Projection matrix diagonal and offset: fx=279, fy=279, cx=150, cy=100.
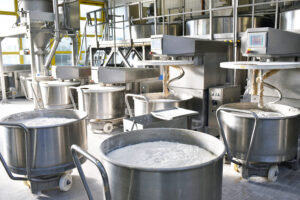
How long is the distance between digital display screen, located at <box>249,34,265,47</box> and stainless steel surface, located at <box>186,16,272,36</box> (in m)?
3.27

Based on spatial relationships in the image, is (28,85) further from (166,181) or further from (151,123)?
(166,181)

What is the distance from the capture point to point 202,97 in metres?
3.11

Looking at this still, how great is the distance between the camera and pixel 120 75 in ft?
12.1

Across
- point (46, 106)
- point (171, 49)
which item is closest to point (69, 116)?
point (171, 49)

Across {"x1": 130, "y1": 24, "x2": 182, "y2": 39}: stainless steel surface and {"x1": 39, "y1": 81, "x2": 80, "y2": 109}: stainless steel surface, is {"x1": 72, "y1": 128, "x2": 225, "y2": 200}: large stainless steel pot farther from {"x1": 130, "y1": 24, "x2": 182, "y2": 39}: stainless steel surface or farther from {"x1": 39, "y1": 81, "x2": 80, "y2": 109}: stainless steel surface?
{"x1": 130, "y1": 24, "x2": 182, "y2": 39}: stainless steel surface

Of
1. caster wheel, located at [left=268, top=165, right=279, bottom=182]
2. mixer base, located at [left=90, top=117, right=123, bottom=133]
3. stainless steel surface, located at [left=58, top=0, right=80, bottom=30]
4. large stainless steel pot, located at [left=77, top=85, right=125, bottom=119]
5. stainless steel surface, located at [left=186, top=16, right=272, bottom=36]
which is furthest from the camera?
stainless steel surface, located at [left=58, top=0, right=80, bottom=30]

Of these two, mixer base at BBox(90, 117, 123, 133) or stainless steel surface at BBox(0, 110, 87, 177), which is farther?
mixer base at BBox(90, 117, 123, 133)

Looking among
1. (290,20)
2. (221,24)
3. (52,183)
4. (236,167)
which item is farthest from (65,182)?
(221,24)

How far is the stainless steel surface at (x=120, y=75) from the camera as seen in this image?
360 centimetres

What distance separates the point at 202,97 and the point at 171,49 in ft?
2.12

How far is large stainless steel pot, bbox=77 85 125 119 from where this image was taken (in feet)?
11.8

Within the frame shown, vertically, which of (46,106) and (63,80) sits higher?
(63,80)

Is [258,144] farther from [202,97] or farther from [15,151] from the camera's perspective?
[15,151]

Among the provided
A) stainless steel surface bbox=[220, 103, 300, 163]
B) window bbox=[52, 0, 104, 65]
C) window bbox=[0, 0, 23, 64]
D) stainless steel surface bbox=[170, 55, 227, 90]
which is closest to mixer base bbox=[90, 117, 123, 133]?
stainless steel surface bbox=[170, 55, 227, 90]
